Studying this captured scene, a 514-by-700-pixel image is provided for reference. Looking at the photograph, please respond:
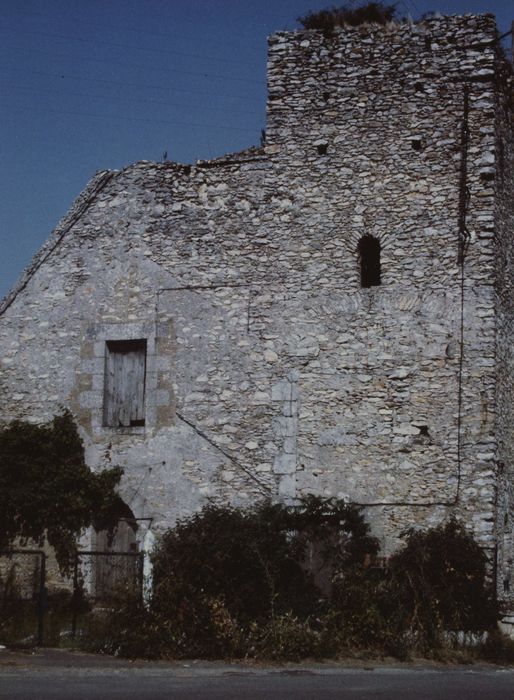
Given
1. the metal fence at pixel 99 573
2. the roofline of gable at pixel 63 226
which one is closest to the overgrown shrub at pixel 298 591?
the metal fence at pixel 99 573

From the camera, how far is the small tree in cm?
1677

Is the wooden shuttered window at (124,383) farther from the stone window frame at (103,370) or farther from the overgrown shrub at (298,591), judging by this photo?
the overgrown shrub at (298,591)

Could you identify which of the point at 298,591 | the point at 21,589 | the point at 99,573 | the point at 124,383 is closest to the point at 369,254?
the point at 124,383

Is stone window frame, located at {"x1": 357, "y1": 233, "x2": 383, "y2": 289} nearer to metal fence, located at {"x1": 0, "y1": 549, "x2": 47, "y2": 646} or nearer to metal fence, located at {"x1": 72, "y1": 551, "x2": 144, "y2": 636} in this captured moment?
metal fence, located at {"x1": 72, "y1": 551, "x2": 144, "y2": 636}

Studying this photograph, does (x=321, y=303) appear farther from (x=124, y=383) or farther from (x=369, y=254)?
(x=124, y=383)

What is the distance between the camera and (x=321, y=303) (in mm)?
16516

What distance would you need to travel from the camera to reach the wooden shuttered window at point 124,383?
17.2m

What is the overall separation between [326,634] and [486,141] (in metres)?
8.10

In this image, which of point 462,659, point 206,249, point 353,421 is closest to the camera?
point 462,659

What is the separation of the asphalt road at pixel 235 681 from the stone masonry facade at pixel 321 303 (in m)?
3.08

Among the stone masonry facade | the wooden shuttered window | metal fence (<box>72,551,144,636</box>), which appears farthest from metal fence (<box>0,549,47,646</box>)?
the wooden shuttered window

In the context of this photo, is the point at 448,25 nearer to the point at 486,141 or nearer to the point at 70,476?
the point at 486,141

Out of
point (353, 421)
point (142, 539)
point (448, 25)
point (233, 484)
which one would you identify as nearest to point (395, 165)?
point (448, 25)

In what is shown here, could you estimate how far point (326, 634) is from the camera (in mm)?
13625
